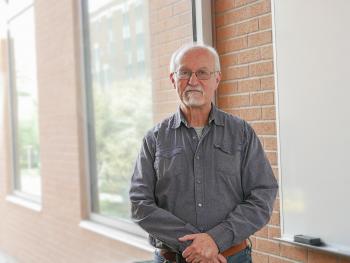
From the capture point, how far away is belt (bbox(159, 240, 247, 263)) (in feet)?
6.68

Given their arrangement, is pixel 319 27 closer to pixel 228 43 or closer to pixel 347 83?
pixel 347 83

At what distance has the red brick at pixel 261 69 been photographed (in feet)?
9.75

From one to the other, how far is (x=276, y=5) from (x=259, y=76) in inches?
15.4

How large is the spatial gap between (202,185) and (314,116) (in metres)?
0.91

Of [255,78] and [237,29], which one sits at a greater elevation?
[237,29]

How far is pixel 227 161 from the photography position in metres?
2.04

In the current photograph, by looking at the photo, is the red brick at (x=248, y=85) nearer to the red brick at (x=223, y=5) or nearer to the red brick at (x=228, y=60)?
the red brick at (x=228, y=60)

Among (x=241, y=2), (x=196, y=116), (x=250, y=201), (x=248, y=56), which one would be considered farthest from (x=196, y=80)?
(x=241, y=2)

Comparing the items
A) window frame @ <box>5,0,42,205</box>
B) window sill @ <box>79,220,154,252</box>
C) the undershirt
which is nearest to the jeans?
the undershirt

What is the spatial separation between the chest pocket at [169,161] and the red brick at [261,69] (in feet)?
3.62

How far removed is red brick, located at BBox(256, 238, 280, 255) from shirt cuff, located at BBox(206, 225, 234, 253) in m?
1.08

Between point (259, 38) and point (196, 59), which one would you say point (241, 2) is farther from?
point (196, 59)

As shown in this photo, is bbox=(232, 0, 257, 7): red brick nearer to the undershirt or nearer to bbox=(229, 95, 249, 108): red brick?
bbox=(229, 95, 249, 108): red brick

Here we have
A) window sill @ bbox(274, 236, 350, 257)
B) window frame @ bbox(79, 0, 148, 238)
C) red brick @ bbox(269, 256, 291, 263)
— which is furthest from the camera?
window frame @ bbox(79, 0, 148, 238)
